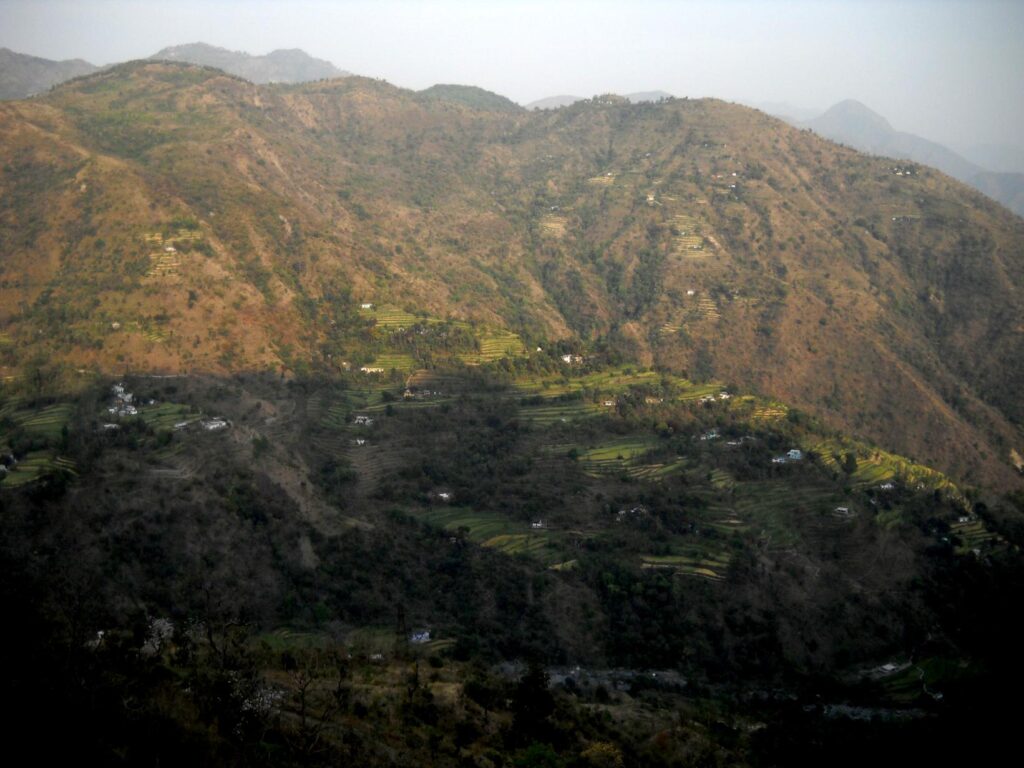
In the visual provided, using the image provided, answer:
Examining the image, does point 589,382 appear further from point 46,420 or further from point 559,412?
point 46,420

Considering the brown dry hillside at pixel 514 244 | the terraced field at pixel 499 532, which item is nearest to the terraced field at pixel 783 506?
the terraced field at pixel 499 532

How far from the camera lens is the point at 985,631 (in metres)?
30.5

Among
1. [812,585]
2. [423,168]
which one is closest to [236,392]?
[812,585]

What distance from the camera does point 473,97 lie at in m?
171

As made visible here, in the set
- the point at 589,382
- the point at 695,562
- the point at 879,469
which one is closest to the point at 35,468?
the point at 695,562

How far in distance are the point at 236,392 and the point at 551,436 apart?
19.3m

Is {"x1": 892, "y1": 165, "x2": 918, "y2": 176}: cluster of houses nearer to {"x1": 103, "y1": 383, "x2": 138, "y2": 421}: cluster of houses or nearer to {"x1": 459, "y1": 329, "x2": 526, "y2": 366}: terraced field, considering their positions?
{"x1": 459, "y1": 329, "x2": 526, "y2": 366}: terraced field

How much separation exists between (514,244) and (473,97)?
88640mm

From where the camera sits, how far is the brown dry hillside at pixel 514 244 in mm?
52312

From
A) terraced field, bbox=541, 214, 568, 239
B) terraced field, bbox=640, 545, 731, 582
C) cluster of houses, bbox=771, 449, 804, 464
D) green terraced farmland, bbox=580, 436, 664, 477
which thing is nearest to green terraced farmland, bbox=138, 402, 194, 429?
green terraced farmland, bbox=580, 436, 664, 477

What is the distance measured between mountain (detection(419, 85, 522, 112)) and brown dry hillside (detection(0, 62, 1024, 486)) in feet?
129

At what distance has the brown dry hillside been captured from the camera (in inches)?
2060

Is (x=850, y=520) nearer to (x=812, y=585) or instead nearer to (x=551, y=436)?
(x=812, y=585)

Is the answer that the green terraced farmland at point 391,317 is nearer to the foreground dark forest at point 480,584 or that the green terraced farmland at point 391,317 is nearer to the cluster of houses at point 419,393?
the cluster of houses at point 419,393
